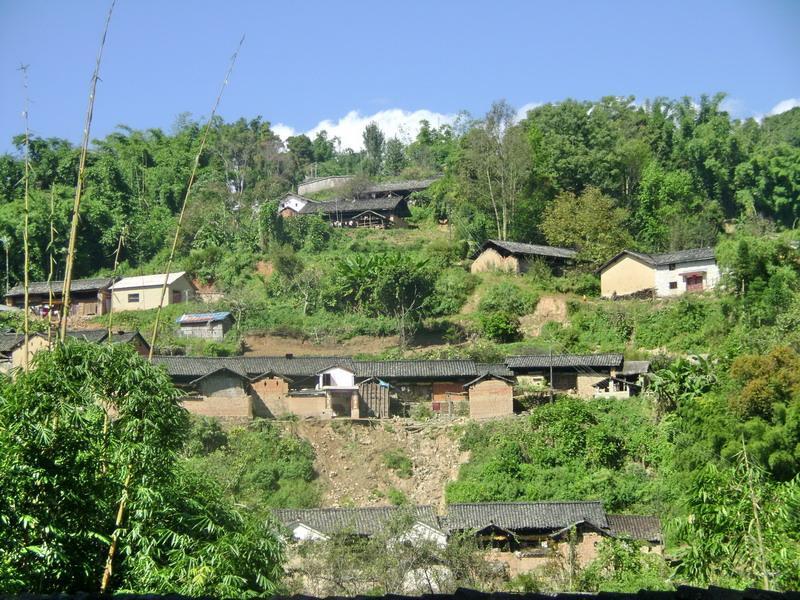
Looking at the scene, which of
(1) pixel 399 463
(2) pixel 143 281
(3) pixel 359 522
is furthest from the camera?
(2) pixel 143 281

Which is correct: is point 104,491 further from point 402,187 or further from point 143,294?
point 402,187

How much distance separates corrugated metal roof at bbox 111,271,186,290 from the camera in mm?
35156

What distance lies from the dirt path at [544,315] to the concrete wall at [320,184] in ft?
62.2

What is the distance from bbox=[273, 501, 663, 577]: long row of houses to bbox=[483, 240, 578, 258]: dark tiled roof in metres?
13.3

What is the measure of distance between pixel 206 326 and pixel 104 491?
2298 centimetres

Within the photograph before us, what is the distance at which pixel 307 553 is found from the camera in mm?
18531

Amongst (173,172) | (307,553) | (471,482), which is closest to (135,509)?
(307,553)

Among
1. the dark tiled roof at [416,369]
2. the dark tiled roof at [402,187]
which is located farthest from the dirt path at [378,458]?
the dark tiled roof at [402,187]

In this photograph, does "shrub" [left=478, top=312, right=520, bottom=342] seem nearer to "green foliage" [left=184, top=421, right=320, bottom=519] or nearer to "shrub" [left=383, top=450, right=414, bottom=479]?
"shrub" [left=383, top=450, right=414, bottom=479]

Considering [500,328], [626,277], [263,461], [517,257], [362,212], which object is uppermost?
[362,212]

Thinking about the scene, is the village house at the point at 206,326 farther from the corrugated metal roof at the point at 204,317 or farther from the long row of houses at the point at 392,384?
the long row of houses at the point at 392,384

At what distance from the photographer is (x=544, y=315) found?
30.8 m

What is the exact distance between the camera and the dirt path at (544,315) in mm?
30375

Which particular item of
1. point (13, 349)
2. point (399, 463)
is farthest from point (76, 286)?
point (399, 463)
